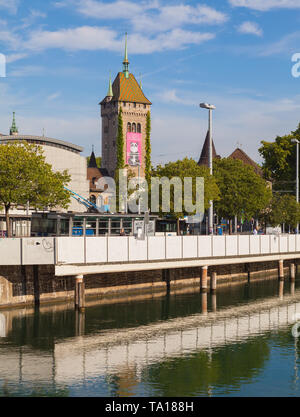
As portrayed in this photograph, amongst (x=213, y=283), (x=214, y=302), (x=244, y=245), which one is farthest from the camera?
(x=213, y=283)

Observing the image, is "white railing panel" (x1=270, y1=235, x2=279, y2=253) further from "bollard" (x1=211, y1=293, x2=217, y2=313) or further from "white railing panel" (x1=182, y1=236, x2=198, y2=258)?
"white railing panel" (x1=182, y1=236, x2=198, y2=258)

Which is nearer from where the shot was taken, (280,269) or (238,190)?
(280,269)

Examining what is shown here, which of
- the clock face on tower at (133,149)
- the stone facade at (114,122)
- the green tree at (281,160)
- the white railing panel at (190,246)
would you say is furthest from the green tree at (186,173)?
the stone facade at (114,122)

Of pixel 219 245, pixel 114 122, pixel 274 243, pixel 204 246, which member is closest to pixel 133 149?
pixel 114 122

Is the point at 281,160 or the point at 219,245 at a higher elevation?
the point at 281,160

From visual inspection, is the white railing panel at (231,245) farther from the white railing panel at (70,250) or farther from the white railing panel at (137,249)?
the white railing panel at (70,250)

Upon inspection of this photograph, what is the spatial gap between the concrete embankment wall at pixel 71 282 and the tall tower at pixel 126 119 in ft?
314

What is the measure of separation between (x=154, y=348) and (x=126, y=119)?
436ft

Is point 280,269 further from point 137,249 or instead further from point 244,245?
point 137,249

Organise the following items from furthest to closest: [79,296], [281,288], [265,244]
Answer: [281,288]
[265,244]
[79,296]

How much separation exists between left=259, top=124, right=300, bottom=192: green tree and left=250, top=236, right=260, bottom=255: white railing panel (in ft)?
193

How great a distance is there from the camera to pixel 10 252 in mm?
45750

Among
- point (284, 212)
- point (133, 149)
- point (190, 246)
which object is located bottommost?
point (190, 246)

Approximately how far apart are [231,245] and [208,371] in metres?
26.3
